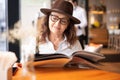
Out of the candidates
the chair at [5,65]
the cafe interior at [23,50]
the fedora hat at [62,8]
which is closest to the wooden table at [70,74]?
the cafe interior at [23,50]

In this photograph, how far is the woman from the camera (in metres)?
1.05

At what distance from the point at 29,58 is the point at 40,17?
15.5 inches

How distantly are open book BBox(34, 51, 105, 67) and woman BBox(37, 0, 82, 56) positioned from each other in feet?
0.36

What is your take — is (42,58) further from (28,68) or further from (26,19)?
(26,19)

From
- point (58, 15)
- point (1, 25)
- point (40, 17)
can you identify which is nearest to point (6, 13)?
point (1, 25)

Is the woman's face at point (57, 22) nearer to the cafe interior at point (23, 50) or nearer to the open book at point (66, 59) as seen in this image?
the cafe interior at point (23, 50)

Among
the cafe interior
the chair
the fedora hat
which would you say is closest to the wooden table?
the cafe interior

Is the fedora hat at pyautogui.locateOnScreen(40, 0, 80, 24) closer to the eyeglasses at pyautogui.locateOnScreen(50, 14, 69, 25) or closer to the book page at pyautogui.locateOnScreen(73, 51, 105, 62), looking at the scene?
the eyeglasses at pyautogui.locateOnScreen(50, 14, 69, 25)

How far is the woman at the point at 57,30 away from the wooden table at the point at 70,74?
6.7 inches

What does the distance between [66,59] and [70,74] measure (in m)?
0.08

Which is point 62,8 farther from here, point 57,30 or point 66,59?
point 66,59

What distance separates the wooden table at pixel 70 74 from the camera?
2.49 feet

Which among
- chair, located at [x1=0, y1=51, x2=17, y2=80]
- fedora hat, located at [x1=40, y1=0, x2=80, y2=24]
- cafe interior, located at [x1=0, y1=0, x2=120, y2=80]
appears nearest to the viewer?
chair, located at [x1=0, y1=51, x2=17, y2=80]

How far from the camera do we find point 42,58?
0.87 m
